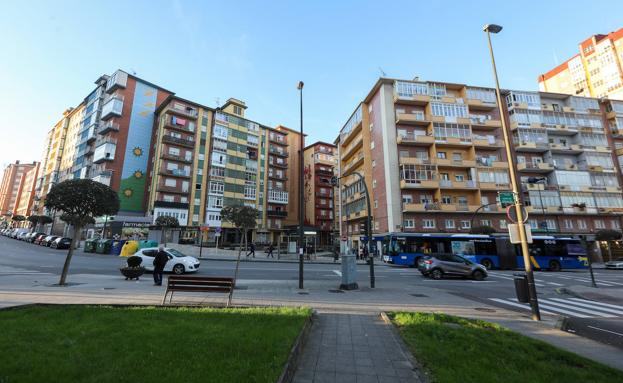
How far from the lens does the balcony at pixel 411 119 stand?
39562mm

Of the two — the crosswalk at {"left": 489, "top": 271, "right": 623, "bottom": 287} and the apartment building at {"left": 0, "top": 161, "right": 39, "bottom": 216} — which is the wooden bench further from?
the apartment building at {"left": 0, "top": 161, "right": 39, "bottom": 216}

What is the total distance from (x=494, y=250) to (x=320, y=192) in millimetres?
48511

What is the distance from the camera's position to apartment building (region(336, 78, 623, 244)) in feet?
125

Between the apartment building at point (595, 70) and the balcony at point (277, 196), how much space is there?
63782 mm

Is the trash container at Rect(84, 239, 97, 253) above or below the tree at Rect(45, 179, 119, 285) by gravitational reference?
below

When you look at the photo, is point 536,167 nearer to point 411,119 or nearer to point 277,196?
point 411,119

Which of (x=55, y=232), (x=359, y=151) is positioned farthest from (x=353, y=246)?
(x=55, y=232)

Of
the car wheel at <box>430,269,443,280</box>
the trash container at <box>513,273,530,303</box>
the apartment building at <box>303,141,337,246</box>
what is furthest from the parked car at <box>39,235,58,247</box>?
the trash container at <box>513,273,530,303</box>

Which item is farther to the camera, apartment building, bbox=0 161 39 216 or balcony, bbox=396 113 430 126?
apartment building, bbox=0 161 39 216

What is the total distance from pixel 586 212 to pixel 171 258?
51.7 m

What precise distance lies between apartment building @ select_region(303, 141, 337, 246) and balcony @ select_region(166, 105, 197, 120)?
94.6ft

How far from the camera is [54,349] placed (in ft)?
12.7

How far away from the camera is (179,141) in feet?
164

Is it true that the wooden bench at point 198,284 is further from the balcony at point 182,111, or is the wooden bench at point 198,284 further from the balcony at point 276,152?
the balcony at point 276,152
